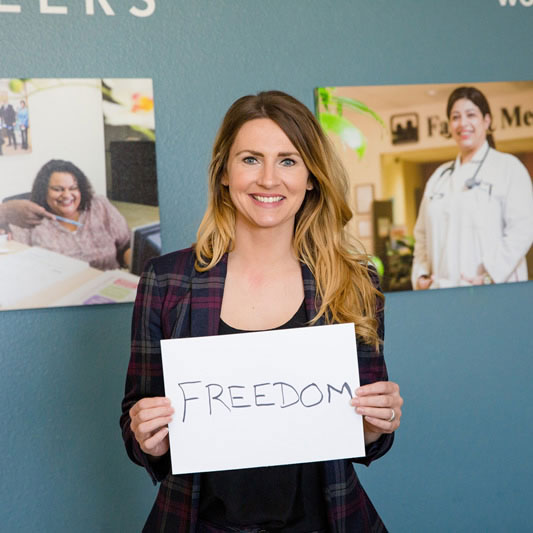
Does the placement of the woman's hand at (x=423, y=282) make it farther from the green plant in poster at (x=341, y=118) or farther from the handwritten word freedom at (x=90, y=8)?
the handwritten word freedom at (x=90, y=8)

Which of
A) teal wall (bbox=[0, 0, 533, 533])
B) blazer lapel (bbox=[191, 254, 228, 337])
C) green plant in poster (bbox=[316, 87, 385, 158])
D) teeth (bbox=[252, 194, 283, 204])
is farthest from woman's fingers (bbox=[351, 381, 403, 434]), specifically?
green plant in poster (bbox=[316, 87, 385, 158])

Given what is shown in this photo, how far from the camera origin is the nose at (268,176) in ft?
4.09

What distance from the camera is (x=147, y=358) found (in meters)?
1.24

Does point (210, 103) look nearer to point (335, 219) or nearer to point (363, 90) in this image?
point (363, 90)

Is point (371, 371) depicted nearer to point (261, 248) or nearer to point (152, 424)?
point (261, 248)

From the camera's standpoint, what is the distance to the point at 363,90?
7.08 ft

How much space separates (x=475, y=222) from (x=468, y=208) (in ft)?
0.18

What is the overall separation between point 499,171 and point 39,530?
1.94 m

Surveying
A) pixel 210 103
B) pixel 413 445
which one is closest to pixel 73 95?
pixel 210 103

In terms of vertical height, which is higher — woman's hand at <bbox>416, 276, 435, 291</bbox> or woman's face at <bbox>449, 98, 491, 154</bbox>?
woman's face at <bbox>449, 98, 491, 154</bbox>

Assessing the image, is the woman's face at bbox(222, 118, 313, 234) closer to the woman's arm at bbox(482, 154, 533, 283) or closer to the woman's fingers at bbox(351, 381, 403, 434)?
the woman's fingers at bbox(351, 381, 403, 434)

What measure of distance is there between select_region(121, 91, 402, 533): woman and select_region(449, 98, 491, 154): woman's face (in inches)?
39.5

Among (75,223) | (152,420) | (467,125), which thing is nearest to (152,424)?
(152,420)

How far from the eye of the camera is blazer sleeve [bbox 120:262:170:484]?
1232 millimetres
